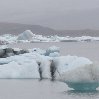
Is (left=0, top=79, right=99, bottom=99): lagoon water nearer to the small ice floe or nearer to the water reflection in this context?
the water reflection

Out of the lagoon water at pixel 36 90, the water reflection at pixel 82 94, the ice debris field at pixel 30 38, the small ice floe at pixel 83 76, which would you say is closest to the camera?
the water reflection at pixel 82 94

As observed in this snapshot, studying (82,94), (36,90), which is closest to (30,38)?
(36,90)

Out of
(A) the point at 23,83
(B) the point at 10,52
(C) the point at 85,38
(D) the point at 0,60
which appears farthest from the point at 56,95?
(C) the point at 85,38

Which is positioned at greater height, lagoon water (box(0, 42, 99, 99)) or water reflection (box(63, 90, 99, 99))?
water reflection (box(63, 90, 99, 99))

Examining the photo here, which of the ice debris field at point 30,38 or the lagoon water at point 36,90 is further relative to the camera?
the ice debris field at point 30,38

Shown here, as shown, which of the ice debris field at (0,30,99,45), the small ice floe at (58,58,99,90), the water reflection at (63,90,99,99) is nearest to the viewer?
the water reflection at (63,90,99,99)

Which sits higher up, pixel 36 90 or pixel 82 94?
pixel 82 94

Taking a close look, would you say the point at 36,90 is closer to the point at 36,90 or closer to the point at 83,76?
the point at 36,90

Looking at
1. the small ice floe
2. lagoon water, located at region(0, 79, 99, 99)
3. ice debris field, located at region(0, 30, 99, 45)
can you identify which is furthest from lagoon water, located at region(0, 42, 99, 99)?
ice debris field, located at region(0, 30, 99, 45)

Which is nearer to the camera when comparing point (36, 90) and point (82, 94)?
point (82, 94)

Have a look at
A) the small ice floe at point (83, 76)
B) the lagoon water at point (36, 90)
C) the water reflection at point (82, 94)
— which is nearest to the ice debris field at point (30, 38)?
the lagoon water at point (36, 90)

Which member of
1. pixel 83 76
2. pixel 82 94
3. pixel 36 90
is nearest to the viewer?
pixel 83 76

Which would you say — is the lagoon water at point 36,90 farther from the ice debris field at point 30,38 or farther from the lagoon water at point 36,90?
the ice debris field at point 30,38

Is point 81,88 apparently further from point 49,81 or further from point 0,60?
point 0,60
